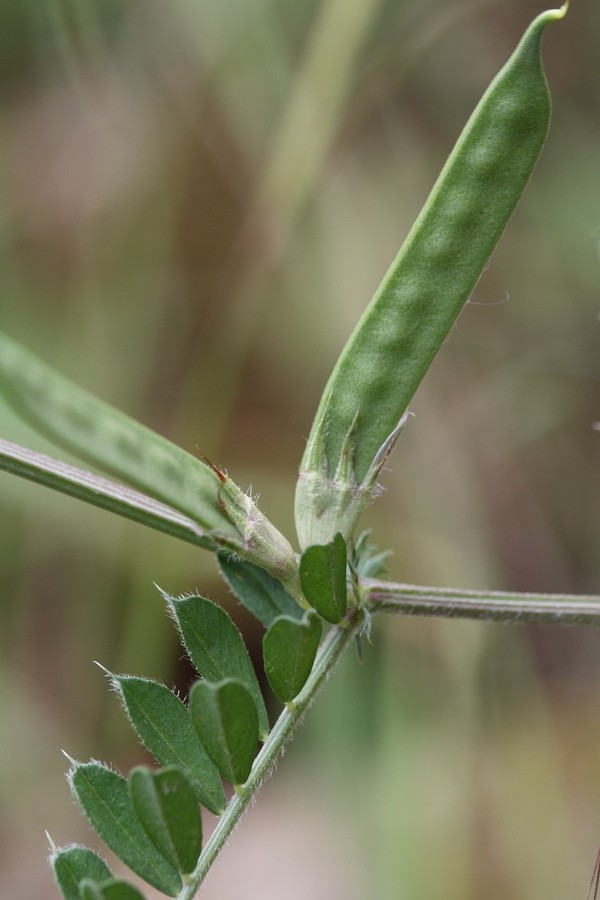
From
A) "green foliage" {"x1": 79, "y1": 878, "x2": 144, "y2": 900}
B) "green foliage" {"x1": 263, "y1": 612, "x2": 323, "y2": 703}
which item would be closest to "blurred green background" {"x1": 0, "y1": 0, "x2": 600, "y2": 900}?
"green foliage" {"x1": 263, "y1": 612, "x2": 323, "y2": 703}

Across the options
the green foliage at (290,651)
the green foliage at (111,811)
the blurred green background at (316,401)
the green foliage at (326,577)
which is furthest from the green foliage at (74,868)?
the blurred green background at (316,401)

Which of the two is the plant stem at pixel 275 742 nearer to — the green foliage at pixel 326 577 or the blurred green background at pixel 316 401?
the green foliage at pixel 326 577

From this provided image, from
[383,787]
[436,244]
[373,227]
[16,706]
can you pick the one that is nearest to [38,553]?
[16,706]

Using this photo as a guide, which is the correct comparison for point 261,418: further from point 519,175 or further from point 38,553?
point 519,175

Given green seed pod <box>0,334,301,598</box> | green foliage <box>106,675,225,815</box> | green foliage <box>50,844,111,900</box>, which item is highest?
green seed pod <box>0,334,301,598</box>

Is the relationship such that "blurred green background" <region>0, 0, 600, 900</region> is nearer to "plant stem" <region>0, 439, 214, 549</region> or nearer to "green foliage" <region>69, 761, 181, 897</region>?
"plant stem" <region>0, 439, 214, 549</region>

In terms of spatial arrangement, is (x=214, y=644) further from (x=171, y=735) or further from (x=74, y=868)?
(x=74, y=868)

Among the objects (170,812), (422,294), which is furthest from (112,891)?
(422,294)

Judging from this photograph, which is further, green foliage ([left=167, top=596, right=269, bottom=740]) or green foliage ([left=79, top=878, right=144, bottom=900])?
green foliage ([left=167, top=596, right=269, bottom=740])
